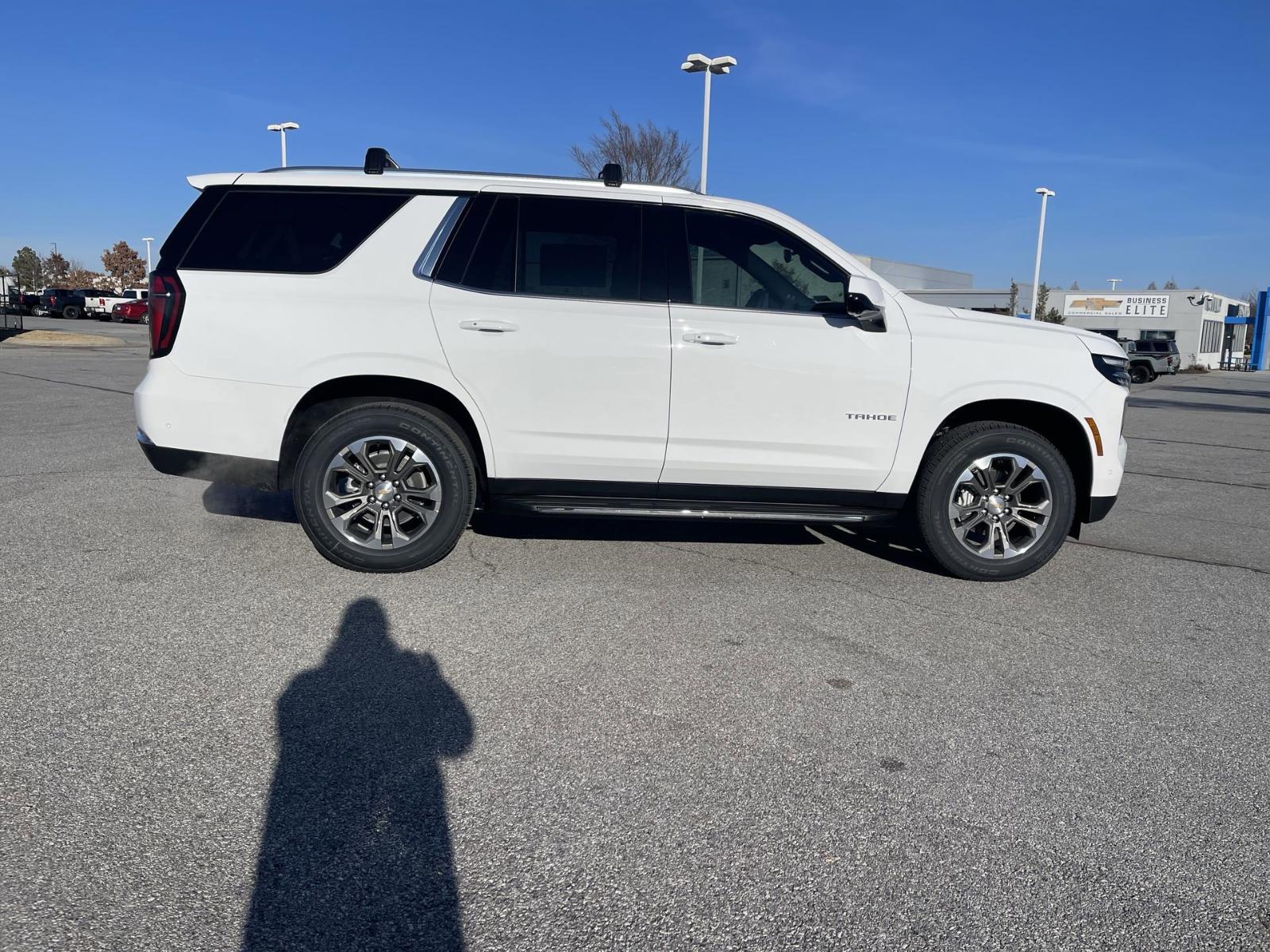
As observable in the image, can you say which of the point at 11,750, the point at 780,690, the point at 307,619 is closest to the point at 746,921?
the point at 780,690

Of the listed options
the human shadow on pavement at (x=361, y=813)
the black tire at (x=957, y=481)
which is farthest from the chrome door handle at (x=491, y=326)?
the black tire at (x=957, y=481)

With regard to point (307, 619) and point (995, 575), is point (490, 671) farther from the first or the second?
point (995, 575)

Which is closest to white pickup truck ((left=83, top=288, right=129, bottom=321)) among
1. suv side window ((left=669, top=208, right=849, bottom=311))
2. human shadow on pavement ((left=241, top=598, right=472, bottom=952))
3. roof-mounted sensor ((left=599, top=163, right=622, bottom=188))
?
roof-mounted sensor ((left=599, top=163, right=622, bottom=188))

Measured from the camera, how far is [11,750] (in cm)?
308

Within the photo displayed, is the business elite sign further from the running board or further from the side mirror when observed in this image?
the running board

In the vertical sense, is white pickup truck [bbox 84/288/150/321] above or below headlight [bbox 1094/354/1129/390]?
above

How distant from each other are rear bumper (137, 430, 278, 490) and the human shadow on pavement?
1.47 metres

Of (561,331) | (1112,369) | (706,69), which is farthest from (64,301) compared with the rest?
(1112,369)

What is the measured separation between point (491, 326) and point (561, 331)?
1.18 feet

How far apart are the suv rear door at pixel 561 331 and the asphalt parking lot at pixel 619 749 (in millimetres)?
714

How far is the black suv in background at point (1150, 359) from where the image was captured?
4075cm

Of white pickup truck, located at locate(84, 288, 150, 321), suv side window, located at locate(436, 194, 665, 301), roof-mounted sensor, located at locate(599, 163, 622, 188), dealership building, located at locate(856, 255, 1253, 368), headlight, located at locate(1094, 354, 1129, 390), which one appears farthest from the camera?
dealership building, located at locate(856, 255, 1253, 368)

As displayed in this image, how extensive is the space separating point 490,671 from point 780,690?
3.69 ft

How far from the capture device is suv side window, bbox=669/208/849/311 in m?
5.21
